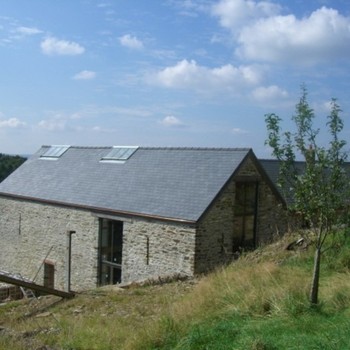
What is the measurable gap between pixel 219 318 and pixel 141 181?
12.4m

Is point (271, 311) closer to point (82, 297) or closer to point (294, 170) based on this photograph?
point (294, 170)

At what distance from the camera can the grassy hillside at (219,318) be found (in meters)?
6.43

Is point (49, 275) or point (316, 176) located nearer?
point (316, 176)

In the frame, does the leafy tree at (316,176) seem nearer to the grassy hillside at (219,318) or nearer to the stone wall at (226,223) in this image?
the grassy hillside at (219,318)

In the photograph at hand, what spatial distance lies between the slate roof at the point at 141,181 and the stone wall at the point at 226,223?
51 cm

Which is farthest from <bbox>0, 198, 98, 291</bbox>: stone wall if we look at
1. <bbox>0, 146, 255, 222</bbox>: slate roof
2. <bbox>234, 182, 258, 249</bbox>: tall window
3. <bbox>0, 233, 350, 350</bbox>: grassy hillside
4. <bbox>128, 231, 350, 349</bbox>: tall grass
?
<bbox>128, 231, 350, 349</bbox>: tall grass

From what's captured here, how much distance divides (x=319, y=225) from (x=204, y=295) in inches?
93.2

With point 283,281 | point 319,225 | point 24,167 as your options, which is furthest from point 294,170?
point 24,167

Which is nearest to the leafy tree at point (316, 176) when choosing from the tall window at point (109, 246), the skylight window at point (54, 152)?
the tall window at point (109, 246)

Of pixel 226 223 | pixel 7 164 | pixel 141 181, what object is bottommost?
pixel 226 223

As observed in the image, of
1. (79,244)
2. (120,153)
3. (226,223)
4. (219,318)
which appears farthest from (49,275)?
(219,318)

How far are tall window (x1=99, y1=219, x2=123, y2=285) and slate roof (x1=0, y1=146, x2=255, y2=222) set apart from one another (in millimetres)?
878

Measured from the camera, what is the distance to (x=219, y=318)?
7.52m

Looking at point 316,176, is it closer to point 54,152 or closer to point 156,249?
point 156,249
